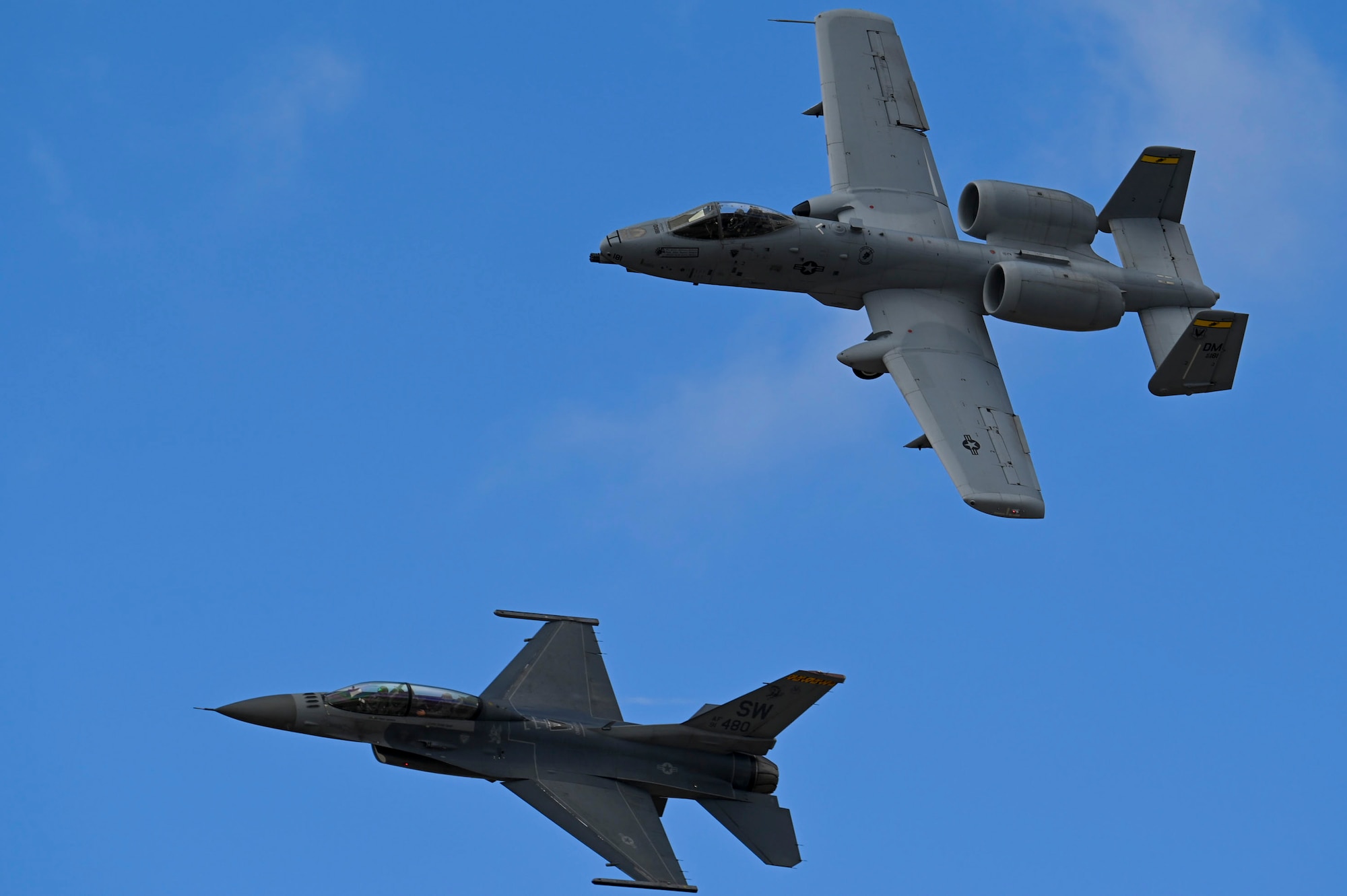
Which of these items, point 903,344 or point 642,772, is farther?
point 903,344

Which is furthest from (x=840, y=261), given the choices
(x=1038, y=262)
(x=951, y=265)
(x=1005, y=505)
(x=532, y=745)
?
(x=532, y=745)

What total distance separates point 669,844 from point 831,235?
10499mm

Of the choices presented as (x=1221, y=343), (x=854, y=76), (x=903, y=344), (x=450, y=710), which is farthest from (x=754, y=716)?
(x=854, y=76)

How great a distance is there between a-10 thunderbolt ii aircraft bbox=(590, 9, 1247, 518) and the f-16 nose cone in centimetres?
916

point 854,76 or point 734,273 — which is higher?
point 854,76

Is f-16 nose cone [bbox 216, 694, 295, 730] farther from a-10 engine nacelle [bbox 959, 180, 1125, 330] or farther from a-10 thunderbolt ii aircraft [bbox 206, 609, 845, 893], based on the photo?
a-10 engine nacelle [bbox 959, 180, 1125, 330]

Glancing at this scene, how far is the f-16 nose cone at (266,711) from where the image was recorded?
26734 mm

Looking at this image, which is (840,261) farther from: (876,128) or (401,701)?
(401,701)

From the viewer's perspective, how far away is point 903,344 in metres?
32.0

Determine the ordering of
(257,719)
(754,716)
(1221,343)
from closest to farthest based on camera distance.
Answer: (257,719) < (754,716) < (1221,343)

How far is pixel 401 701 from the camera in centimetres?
2742

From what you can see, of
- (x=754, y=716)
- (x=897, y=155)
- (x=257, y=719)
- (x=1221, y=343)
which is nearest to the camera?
(x=257, y=719)

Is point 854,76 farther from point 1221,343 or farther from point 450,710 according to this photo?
point 450,710

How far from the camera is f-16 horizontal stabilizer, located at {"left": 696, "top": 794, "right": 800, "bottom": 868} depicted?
2808 centimetres
